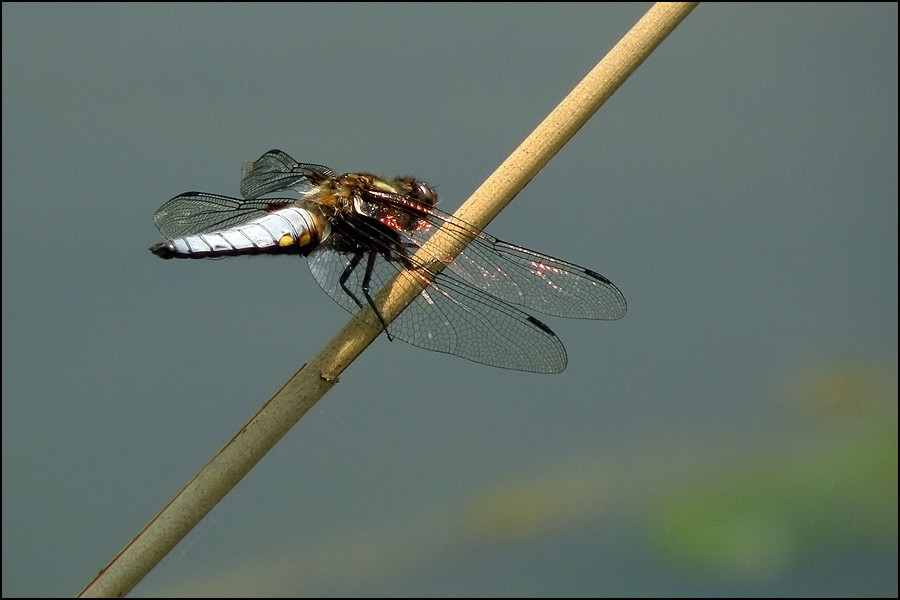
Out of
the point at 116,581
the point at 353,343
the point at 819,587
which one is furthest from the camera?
the point at 819,587

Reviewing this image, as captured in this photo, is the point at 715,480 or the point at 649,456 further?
the point at 649,456

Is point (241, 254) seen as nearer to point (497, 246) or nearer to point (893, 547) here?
point (497, 246)

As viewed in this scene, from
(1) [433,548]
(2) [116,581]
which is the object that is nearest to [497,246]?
(2) [116,581]

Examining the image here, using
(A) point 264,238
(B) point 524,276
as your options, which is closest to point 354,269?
(A) point 264,238

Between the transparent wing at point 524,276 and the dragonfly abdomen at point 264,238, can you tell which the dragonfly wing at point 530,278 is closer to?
the transparent wing at point 524,276

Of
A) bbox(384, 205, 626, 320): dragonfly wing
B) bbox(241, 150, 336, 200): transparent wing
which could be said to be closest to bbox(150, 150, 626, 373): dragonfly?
bbox(384, 205, 626, 320): dragonfly wing

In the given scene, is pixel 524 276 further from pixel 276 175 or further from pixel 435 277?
pixel 276 175

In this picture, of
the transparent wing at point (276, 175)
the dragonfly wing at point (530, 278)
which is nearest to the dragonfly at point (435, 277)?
the dragonfly wing at point (530, 278)
